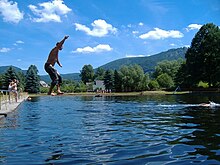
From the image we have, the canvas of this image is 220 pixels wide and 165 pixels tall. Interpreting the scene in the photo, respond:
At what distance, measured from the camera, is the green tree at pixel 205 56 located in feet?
308

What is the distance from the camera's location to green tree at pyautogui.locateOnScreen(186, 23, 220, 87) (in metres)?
93.9

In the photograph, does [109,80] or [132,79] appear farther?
[109,80]

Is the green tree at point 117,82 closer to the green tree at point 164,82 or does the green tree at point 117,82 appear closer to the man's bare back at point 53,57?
the green tree at point 164,82

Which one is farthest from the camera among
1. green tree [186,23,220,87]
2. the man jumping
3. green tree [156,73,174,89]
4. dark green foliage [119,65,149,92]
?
green tree [156,73,174,89]

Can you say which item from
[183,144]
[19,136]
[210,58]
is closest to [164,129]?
[183,144]

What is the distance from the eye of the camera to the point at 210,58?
94.4 metres

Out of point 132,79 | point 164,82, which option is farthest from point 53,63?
point 164,82

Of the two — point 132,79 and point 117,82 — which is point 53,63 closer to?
point 132,79

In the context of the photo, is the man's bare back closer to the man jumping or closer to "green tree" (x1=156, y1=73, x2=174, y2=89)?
the man jumping

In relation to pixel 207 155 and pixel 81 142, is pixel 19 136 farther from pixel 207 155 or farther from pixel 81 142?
pixel 207 155

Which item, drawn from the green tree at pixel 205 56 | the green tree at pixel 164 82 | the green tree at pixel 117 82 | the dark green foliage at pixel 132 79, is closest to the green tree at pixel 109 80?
the green tree at pixel 117 82

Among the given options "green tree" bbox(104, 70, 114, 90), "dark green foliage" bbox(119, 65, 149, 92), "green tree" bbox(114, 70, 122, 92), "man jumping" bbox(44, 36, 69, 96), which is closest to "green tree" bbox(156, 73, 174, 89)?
"dark green foliage" bbox(119, 65, 149, 92)

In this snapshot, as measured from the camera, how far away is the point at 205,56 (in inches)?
3720

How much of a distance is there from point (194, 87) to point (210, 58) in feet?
41.4
